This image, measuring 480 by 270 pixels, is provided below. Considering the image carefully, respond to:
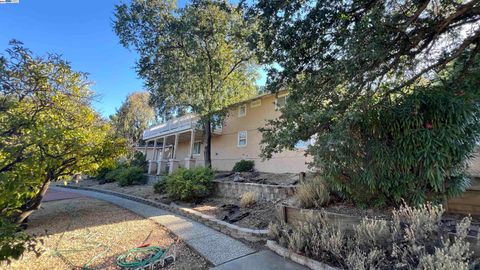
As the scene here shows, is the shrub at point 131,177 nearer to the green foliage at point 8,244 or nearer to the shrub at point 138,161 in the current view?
the shrub at point 138,161

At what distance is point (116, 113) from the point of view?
28984mm

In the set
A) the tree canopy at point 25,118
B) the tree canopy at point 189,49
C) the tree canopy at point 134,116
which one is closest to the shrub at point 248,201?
the tree canopy at point 25,118

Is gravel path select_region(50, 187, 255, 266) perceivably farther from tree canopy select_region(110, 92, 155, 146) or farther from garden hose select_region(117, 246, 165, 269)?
tree canopy select_region(110, 92, 155, 146)

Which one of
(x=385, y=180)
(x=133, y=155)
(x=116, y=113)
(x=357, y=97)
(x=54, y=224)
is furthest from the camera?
(x=116, y=113)

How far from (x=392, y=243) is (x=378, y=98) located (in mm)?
3225

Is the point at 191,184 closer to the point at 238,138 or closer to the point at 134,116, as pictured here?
the point at 238,138

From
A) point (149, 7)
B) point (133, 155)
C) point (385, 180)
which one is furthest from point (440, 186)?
point (133, 155)

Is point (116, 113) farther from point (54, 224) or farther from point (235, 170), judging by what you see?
point (54, 224)

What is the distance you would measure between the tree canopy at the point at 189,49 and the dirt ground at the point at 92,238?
7796 millimetres

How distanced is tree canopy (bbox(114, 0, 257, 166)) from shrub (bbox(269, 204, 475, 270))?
10.8m

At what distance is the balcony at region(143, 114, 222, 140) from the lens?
17.3 meters

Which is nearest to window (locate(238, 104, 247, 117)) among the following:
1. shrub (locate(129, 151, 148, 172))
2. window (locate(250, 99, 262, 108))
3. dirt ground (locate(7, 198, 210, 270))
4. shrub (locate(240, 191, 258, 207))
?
window (locate(250, 99, 262, 108))

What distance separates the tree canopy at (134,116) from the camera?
93.1 ft

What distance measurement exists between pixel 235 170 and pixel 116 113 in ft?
68.9
